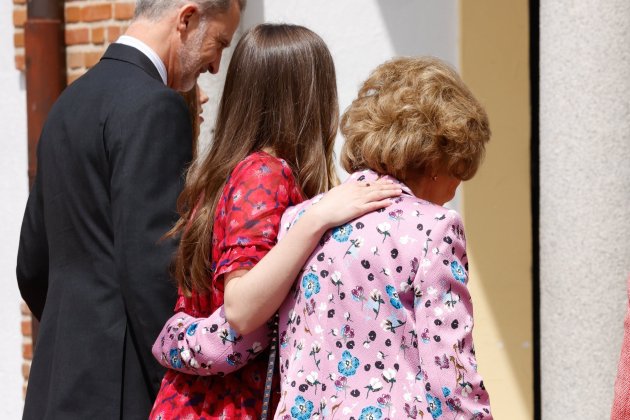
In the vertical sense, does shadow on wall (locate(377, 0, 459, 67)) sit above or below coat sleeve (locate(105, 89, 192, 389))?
above

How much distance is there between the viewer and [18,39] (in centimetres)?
582

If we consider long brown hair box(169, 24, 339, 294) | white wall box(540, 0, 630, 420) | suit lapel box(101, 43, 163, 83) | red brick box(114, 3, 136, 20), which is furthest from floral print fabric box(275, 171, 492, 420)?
red brick box(114, 3, 136, 20)

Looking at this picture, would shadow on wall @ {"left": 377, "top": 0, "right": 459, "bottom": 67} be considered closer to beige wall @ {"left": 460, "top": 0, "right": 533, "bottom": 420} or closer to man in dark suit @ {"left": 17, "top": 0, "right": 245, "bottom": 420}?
beige wall @ {"left": 460, "top": 0, "right": 533, "bottom": 420}

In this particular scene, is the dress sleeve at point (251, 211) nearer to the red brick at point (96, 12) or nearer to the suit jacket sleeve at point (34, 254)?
the suit jacket sleeve at point (34, 254)

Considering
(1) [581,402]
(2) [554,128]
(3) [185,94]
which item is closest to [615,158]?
(2) [554,128]

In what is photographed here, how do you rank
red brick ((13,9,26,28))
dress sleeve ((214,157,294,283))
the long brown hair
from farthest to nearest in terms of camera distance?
red brick ((13,9,26,28)) < the long brown hair < dress sleeve ((214,157,294,283))

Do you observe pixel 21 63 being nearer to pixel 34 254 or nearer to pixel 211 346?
pixel 34 254

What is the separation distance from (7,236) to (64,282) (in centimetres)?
315

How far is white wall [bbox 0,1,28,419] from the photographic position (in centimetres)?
588

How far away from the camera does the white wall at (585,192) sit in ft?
12.5

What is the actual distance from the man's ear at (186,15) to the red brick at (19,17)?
9.54 ft

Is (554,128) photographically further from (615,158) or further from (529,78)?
(529,78)

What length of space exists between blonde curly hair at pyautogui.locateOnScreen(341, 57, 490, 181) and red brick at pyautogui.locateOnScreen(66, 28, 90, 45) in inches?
133

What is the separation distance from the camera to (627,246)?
3840mm
